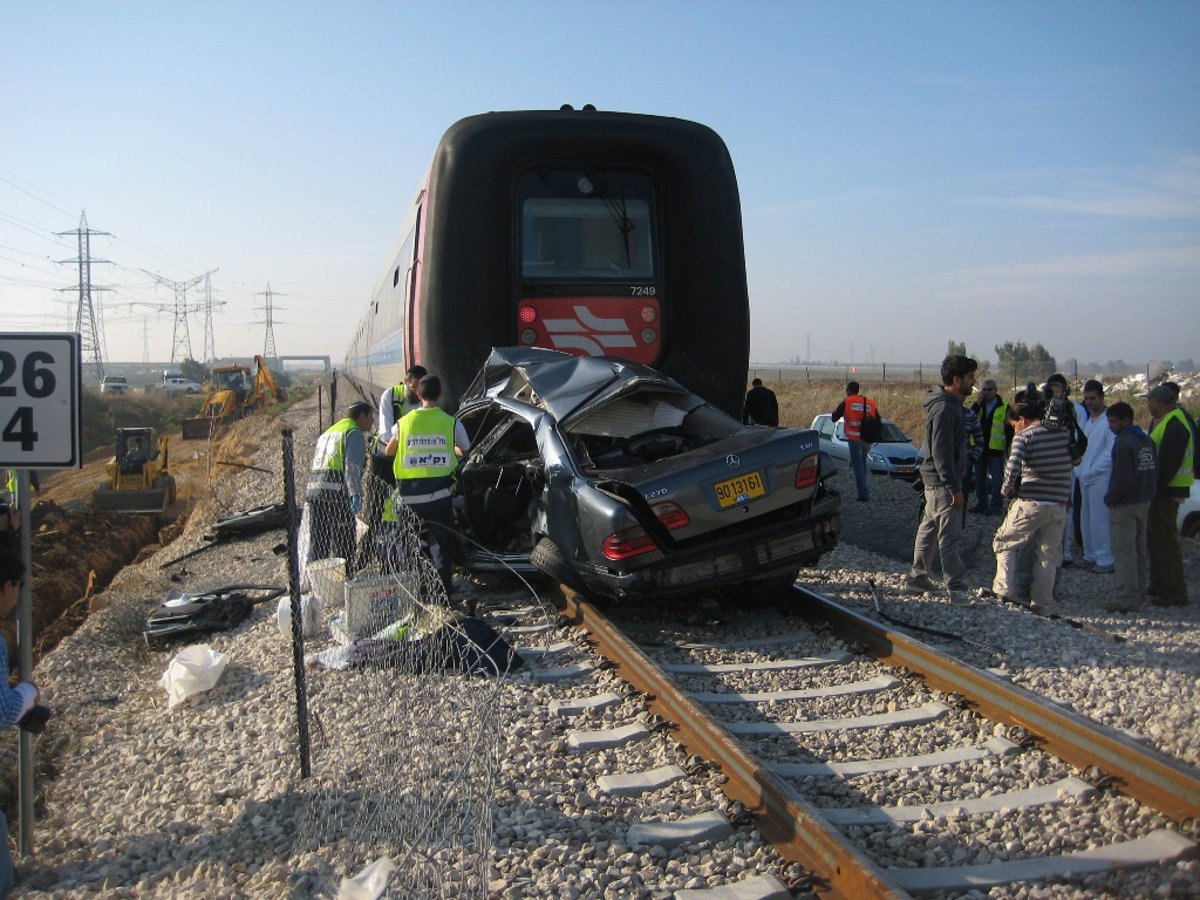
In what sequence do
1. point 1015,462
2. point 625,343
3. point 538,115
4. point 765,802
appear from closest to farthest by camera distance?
point 765,802
point 1015,462
point 538,115
point 625,343

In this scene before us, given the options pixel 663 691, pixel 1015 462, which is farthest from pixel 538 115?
pixel 663 691

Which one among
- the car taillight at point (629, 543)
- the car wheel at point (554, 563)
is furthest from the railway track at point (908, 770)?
the car wheel at point (554, 563)

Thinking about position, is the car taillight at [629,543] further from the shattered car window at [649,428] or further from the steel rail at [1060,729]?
the steel rail at [1060,729]

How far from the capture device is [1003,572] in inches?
300

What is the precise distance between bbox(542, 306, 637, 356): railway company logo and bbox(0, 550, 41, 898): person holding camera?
6124 millimetres

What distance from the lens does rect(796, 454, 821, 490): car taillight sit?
652 cm

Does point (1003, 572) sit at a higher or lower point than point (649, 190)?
lower

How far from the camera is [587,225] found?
31.4 feet

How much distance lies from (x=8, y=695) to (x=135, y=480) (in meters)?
17.4

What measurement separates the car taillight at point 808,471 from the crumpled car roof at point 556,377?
49.1 inches

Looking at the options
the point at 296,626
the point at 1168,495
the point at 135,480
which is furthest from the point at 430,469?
the point at 135,480

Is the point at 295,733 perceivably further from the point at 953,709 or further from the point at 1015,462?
the point at 1015,462

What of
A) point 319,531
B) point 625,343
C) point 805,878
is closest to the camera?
point 805,878

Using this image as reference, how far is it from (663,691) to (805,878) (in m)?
1.77
